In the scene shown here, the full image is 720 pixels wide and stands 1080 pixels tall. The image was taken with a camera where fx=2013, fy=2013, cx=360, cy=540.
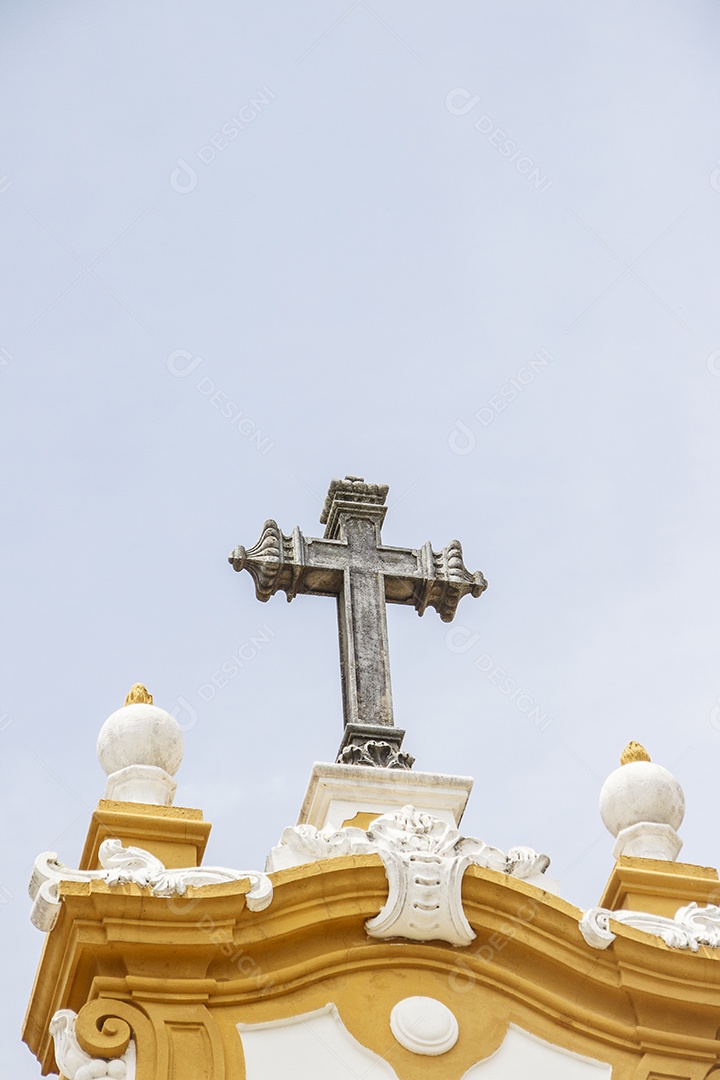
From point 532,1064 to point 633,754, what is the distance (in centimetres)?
179

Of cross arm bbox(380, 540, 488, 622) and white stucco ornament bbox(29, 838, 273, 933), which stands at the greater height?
cross arm bbox(380, 540, 488, 622)

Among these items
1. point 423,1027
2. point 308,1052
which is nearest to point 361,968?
point 423,1027

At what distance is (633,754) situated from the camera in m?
9.99

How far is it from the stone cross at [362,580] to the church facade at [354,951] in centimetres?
43

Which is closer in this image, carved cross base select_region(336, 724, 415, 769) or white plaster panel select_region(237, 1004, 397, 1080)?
white plaster panel select_region(237, 1004, 397, 1080)

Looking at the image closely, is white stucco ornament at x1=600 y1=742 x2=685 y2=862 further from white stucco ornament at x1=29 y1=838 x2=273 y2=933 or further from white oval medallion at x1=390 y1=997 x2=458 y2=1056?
white stucco ornament at x1=29 y1=838 x2=273 y2=933

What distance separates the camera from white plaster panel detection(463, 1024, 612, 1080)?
878 centimetres

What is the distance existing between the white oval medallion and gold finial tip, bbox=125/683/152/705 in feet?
6.39

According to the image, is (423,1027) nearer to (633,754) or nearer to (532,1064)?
(532,1064)

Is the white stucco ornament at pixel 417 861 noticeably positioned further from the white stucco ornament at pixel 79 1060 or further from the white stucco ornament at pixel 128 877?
the white stucco ornament at pixel 79 1060


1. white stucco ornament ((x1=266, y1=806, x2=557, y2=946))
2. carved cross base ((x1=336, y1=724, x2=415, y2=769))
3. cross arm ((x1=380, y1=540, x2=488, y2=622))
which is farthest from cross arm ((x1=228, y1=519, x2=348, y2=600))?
white stucco ornament ((x1=266, y1=806, x2=557, y2=946))

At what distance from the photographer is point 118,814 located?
9078 millimetres

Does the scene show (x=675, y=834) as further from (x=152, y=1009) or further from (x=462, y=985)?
(x=152, y=1009)

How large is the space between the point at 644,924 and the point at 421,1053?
121cm
